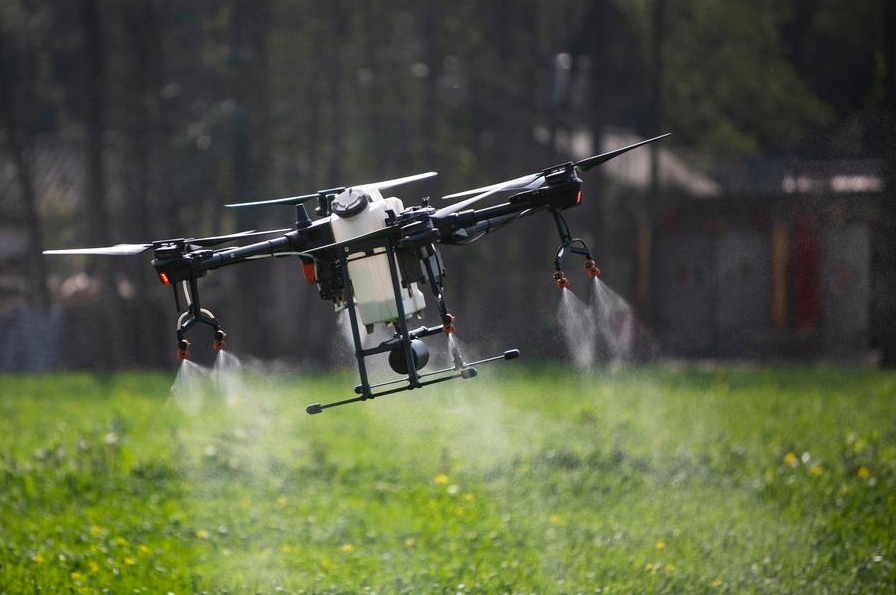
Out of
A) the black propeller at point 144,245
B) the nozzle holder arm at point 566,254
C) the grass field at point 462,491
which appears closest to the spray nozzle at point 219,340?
the grass field at point 462,491

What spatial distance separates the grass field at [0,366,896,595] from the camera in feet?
29.4

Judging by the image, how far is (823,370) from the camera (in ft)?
63.5

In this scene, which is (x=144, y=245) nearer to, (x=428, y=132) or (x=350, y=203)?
(x=350, y=203)

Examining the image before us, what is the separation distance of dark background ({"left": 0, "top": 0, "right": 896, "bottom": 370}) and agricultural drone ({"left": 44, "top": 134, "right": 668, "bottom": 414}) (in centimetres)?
1488

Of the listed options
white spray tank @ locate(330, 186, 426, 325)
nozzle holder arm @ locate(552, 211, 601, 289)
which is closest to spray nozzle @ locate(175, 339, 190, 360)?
white spray tank @ locate(330, 186, 426, 325)

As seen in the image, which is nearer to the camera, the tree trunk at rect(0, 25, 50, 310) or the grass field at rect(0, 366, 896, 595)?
the grass field at rect(0, 366, 896, 595)

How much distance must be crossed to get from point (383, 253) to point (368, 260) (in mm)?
83

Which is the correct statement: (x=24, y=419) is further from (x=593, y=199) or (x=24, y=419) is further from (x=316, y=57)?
(x=593, y=199)

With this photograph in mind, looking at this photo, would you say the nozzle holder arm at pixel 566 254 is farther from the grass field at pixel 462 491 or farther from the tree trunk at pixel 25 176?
the tree trunk at pixel 25 176

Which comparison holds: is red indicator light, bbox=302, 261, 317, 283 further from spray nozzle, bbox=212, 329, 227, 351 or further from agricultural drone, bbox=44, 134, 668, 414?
spray nozzle, bbox=212, 329, 227, 351

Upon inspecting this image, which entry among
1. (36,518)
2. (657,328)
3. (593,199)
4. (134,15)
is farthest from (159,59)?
(36,518)

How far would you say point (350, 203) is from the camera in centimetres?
598

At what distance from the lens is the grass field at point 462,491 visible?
29.4 ft

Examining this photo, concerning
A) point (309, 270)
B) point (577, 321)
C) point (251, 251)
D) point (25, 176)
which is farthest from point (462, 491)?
point (25, 176)
